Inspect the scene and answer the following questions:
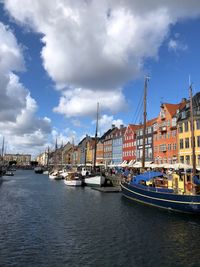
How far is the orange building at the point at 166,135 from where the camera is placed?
239ft

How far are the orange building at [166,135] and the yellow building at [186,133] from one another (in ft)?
7.48

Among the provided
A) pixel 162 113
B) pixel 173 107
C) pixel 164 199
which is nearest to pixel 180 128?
pixel 173 107

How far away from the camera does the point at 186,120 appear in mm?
67375

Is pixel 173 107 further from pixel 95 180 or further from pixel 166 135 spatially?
pixel 95 180

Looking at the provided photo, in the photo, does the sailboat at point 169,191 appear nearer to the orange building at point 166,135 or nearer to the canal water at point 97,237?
the canal water at point 97,237

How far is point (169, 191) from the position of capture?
3250cm

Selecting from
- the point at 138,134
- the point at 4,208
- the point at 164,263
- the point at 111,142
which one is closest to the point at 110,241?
the point at 164,263

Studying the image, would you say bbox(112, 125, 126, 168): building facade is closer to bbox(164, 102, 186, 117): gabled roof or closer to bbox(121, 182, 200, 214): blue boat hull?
bbox(164, 102, 186, 117): gabled roof

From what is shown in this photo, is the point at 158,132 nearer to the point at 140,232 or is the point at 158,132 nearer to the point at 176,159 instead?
the point at 176,159

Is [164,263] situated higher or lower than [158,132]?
lower

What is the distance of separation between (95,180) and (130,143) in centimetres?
3612

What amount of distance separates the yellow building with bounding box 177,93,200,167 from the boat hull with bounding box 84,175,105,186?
1806 centimetres

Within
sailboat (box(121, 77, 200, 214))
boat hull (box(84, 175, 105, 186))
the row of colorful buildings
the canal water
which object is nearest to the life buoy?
sailboat (box(121, 77, 200, 214))

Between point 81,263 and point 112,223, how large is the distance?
34.0 feet
